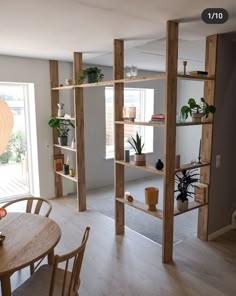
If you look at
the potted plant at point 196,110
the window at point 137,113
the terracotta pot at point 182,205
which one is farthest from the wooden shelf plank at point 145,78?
the window at point 137,113

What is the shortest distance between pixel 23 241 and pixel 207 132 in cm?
219

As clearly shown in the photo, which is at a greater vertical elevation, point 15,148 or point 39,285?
point 15,148

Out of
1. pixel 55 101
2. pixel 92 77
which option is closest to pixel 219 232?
pixel 92 77

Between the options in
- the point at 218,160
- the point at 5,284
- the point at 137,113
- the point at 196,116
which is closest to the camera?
the point at 5,284

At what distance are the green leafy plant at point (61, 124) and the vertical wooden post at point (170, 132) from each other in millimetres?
2315

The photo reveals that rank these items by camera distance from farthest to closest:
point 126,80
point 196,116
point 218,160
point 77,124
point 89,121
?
point 89,121 → point 77,124 → point 218,160 → point 126,80 → point 196,116

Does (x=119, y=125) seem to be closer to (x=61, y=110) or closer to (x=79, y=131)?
(x=79, y=131)

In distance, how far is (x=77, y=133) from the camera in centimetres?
393

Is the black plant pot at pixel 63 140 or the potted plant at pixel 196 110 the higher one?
the potted plant at pixel 196 110

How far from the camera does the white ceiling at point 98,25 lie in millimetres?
1991

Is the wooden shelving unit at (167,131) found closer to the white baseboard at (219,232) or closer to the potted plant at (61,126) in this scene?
the white baseboard at (219,232)

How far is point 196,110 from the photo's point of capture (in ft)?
9.26

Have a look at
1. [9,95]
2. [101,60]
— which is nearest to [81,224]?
[9,95]

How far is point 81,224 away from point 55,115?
1946 mm
